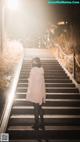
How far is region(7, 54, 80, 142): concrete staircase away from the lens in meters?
9.68

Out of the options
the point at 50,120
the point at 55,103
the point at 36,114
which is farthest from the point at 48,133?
the point at 55,103

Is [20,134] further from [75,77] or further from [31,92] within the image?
[75,77]

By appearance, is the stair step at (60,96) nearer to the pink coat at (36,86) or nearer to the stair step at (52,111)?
the stair step at (52,111)

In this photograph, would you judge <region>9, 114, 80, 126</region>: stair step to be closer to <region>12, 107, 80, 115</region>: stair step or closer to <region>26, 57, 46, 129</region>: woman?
<region>12, 107, 80, 115</region>: stair step

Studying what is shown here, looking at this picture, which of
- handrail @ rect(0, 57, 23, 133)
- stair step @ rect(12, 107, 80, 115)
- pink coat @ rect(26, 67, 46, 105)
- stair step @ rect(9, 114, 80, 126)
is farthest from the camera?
stair step @ rect(12, 107, 80, 115)

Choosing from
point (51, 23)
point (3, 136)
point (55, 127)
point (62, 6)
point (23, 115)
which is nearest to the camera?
point (3, 136)

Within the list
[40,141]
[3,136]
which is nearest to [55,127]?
[40,141]

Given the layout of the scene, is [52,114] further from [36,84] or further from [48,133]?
[36,84]

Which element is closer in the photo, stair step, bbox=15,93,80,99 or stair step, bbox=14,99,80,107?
stair step, bbox=14,99,80,107

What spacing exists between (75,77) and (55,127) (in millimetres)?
5887

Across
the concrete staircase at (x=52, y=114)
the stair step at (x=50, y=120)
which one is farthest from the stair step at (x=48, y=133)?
the stair step at (x=50, y=120)

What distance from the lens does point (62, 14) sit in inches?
945

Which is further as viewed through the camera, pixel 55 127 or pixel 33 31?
pixel 33 31

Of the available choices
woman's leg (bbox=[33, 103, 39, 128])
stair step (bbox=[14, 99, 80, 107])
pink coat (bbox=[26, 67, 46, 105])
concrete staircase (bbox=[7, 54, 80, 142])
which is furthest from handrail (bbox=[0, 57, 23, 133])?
pink coat (bbox=[26, 67, 46, 105])
